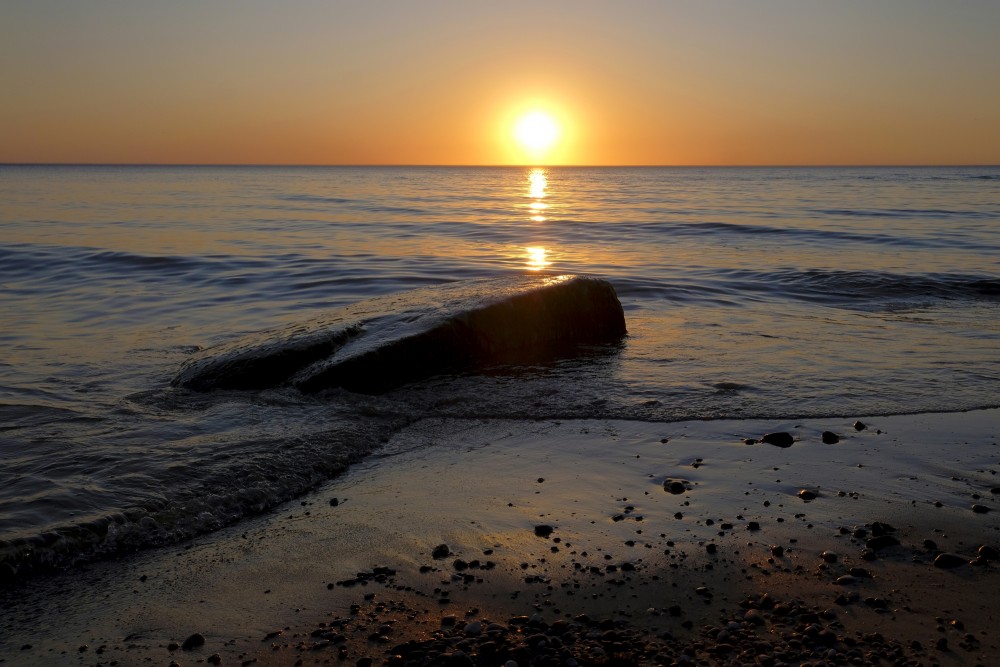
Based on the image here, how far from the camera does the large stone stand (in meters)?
6.82

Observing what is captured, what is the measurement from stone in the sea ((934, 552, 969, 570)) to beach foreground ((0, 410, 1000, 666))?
15mm

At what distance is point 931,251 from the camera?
60.1 ft

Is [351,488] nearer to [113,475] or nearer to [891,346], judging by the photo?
[113,475]

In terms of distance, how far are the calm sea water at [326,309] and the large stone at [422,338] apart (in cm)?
27

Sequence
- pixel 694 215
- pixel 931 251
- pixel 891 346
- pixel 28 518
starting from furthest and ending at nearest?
pixel 694 215 → pixel 931 251 → pixel 891 346 → pixel 28 518

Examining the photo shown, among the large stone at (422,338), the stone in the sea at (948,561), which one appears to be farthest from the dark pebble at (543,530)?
the large stone at (422,338)

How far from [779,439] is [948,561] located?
1844mm

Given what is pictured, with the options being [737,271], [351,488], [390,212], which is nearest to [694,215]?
[390,212]

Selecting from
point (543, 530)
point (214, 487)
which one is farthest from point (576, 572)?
point (214, 487)

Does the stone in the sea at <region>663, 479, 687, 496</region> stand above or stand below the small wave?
above

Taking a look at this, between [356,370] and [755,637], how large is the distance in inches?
171

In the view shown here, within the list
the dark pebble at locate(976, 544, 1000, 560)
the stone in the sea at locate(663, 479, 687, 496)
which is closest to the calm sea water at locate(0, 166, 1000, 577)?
the stone in the sea at locate(663, 479, 687, 496)

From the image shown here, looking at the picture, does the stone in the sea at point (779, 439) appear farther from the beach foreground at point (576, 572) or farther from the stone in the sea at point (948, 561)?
the stone in the sea at point (948, 561)

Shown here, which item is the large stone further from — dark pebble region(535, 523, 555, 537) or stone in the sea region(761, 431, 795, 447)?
dark pebble region(535, 523, 555, 537)
